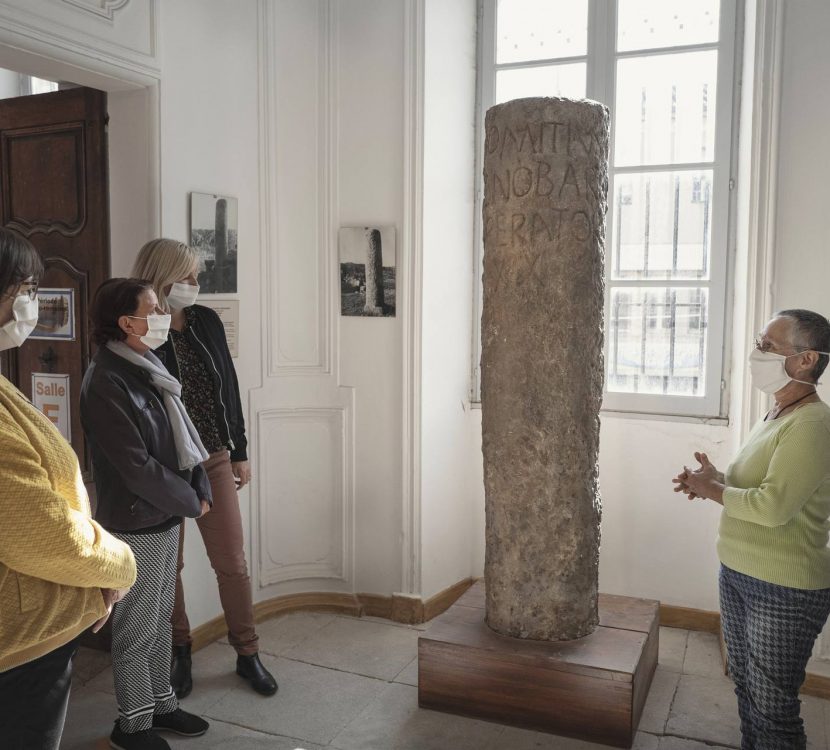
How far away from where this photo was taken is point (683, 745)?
9.87ft

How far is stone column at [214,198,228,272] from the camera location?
3.74 meters

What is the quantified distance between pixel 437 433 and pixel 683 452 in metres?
1.21

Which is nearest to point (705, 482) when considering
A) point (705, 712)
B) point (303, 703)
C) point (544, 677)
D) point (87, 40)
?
point (544, 677)

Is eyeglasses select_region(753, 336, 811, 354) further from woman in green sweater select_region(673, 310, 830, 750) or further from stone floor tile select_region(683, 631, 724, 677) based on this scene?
stone floor tile select_region(683, 631, 724, 677)

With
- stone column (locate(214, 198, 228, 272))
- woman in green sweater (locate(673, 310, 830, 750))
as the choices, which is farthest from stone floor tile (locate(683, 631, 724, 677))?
stone column (locate(214, 198, 228, 272))

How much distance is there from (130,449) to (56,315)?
4.37 feet

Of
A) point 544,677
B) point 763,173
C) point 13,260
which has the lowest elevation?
point 544,677

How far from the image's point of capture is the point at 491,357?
10.1 feet

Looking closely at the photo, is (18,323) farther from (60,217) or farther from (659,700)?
(659,700)

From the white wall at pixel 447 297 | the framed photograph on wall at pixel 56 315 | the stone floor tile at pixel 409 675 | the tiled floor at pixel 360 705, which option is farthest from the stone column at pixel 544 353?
the framed photograph on wall at pixel 56 315

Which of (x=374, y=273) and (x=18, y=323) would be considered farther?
(x=374, y=273)

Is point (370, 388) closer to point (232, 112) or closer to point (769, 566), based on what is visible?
point (232, 112)

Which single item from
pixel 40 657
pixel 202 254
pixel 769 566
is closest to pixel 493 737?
Answer: pixel 769 566

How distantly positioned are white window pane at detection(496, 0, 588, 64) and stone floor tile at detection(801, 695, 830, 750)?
317 cm
